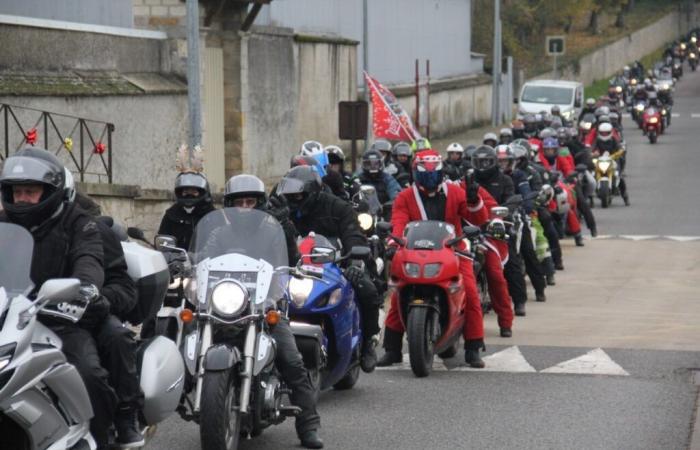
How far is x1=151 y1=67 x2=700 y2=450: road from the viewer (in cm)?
1018

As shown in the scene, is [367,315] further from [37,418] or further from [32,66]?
[32,66]

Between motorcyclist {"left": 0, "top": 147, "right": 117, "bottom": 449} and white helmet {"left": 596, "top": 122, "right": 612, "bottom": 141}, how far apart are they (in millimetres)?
28809

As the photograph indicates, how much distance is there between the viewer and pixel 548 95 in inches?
2057

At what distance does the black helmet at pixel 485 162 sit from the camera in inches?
661

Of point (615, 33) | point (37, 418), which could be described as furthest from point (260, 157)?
point (615, 33)

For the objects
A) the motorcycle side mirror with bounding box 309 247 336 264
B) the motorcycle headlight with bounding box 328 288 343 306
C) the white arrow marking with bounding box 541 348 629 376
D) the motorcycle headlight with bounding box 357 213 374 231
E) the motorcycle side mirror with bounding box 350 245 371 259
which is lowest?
the white arrow marking with bounding box 541 348 629 376

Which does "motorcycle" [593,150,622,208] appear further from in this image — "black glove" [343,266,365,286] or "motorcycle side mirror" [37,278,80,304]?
"motorcycle side mirror" [37,278,80,304]

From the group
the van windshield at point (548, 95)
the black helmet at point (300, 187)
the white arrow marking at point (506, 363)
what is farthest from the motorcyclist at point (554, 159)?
the van windshield at point (548, 95)

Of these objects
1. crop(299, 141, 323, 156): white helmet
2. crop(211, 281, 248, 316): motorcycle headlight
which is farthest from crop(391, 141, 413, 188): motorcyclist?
crop(211, 281, 248, 316): motorcycle headlight

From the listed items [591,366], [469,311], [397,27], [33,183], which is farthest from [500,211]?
[397,27]

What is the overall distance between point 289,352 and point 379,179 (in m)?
10.7

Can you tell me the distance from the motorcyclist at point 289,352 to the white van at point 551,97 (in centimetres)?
4110

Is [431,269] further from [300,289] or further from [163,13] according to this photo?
[163,13]

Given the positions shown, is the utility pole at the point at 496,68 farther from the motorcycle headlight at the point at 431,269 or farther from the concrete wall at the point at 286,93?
the motorcycle headlight at the point at 431,269
